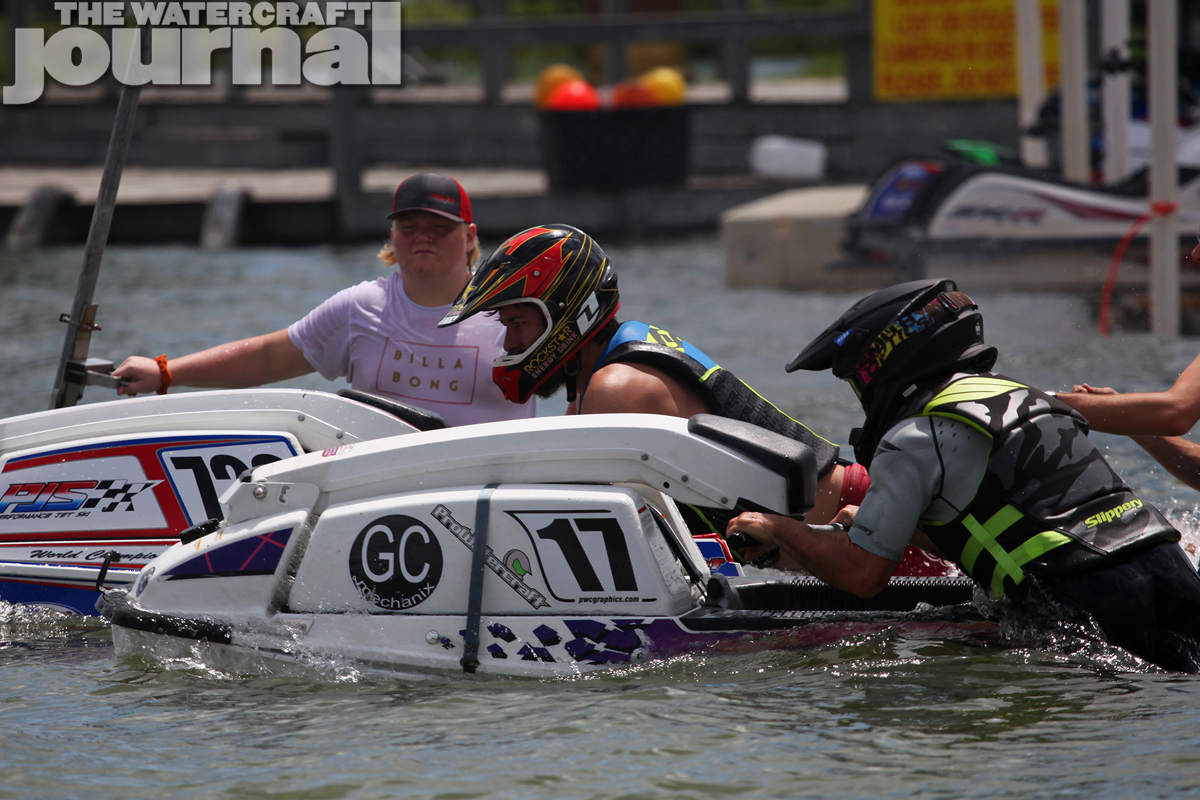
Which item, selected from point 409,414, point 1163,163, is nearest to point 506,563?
point 409,414

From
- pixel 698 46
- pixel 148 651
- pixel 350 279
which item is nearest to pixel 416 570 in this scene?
pixel 148 651

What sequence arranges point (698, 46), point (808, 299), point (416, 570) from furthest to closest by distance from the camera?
point (698, 46) → point (808, 299) → point (416, 570)

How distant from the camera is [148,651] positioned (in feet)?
12.6

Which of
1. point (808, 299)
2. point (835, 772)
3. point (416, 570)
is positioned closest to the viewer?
point (835, 772)

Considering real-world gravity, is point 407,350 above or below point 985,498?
above

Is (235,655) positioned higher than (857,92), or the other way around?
(857,92)

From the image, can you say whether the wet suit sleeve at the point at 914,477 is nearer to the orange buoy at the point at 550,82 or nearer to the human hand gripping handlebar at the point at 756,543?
the human hand gripping handlebar at the point at 756,543

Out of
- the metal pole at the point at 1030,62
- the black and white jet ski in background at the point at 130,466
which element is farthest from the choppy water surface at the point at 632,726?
the metal pole at the point at 1030,62

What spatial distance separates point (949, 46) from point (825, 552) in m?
13.9

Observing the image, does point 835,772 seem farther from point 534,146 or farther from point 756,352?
point 534,146

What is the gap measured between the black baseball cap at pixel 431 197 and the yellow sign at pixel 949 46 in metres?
12.4

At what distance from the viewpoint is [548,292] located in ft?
12.7

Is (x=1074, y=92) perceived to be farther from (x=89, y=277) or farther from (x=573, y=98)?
(x=89, y=277)

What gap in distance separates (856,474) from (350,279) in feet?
32.5
